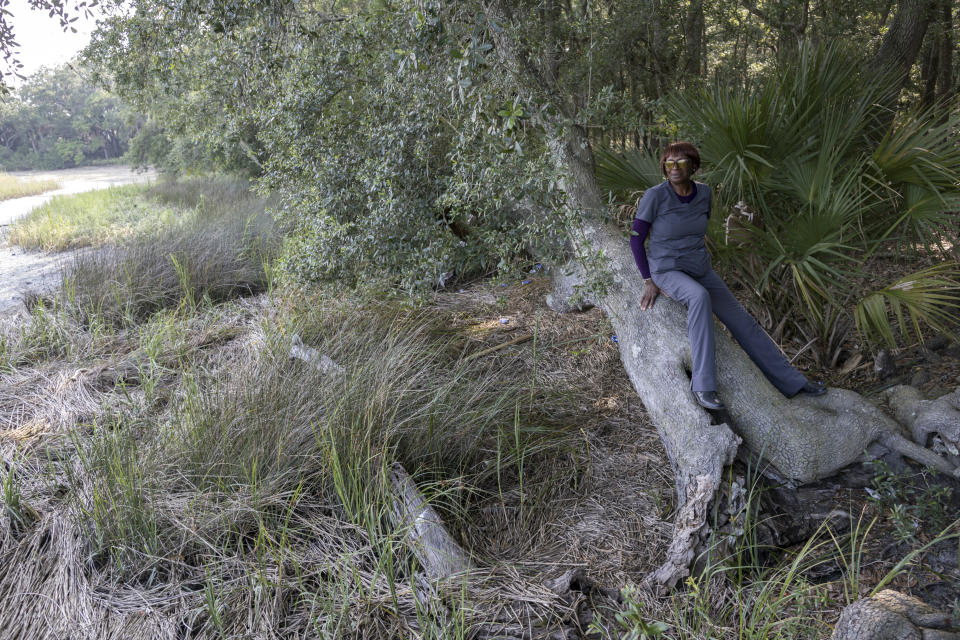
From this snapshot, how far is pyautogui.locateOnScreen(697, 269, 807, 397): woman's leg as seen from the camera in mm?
3967

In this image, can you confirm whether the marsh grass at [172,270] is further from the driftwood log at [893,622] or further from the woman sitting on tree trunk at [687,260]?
the driftwood log at [893,622]

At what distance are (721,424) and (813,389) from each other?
89 centimetres

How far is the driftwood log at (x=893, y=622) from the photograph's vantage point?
221 cm

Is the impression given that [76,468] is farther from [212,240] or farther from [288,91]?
[212,240]

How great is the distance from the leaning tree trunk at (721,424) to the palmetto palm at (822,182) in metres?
0.68

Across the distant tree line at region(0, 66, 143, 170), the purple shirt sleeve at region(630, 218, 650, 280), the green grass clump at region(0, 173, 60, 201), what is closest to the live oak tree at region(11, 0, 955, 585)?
the purple shirt sleeve at region(630, 218, 650, 280)

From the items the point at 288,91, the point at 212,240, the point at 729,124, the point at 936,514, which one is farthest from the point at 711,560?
the point at 212,240

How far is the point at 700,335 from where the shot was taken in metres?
3.63

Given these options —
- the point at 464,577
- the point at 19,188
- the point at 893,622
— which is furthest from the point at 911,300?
the point at 19,188

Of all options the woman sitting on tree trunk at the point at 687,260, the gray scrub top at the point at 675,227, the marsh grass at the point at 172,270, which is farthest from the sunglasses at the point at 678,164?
the marsh grass at the point at 172,270

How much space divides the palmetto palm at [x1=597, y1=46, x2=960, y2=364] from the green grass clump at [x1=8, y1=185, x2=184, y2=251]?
7612 mm

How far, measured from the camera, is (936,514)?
307 cm

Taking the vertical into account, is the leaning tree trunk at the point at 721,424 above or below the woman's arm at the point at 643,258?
below

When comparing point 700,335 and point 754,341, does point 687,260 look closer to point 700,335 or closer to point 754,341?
point 700,335
